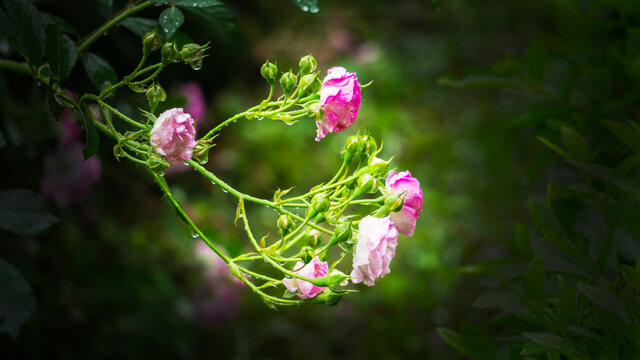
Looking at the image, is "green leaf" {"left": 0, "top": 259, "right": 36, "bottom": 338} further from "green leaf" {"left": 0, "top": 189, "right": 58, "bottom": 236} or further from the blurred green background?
the blurred green background

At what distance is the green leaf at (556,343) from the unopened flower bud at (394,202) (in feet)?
0.55

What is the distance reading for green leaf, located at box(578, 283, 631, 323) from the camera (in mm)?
505

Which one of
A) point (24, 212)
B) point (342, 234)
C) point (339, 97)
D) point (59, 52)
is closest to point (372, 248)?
point (342, 234)

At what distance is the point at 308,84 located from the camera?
588mm

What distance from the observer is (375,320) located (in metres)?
2.00

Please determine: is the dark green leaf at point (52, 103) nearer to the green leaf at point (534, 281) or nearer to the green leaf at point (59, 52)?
the green leaf at point (59, 52)

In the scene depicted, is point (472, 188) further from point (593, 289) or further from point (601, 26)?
point (593, 289)

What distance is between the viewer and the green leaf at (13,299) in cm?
60

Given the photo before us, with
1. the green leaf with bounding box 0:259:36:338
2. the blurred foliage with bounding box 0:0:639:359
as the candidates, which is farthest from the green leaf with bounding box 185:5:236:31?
the green leaf with bounding box 0:259:36:338

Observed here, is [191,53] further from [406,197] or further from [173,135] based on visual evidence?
[406,197]

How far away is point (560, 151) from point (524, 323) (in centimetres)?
20

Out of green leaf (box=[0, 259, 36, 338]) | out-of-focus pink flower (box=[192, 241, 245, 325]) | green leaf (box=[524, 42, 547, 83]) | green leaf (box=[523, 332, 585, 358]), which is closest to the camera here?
green leaf (box=[523, 332, 585, 358])

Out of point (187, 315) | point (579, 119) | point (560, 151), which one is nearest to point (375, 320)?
point (187, 315)

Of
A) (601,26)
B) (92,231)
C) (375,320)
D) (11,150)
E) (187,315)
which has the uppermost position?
(601,26)
